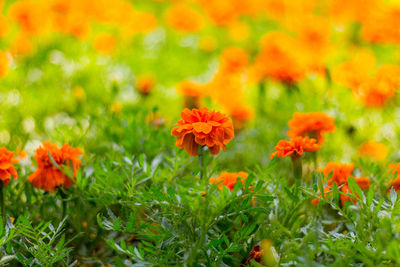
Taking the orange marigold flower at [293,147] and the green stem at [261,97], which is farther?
the green stem at [261,97]

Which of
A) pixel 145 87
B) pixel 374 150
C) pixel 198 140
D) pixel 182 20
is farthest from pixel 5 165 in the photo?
pixel 182 20

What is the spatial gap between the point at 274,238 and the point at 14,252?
640mm

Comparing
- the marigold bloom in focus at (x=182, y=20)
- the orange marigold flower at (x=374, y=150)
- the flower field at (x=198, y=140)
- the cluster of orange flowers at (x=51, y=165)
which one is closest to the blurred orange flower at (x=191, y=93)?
the flower field at (x=198, y=140)

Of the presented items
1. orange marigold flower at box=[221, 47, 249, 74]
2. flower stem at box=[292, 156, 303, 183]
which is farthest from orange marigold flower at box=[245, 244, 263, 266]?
orange marigold flower at box=[221, 47, 249, 74]

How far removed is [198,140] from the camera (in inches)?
42.4

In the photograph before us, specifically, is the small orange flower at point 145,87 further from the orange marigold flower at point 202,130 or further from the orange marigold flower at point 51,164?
the orange marigold flower at point 202,130

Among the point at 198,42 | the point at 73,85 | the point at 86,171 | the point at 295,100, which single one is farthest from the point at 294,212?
the point at 198,42

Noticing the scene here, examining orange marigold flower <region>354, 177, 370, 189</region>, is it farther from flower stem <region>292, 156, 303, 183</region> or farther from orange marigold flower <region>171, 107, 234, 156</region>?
orange marigold flower <region>171, 107, 234, 156</region>

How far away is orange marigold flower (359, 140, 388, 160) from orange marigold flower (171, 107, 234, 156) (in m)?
0.94

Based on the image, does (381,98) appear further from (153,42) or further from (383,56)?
(153,42)

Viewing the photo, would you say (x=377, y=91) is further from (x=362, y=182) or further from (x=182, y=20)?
(x=182, y=20)

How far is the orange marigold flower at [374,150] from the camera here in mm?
1867

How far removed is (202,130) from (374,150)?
107 cm

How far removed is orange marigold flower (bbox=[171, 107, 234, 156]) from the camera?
3.48 ft
